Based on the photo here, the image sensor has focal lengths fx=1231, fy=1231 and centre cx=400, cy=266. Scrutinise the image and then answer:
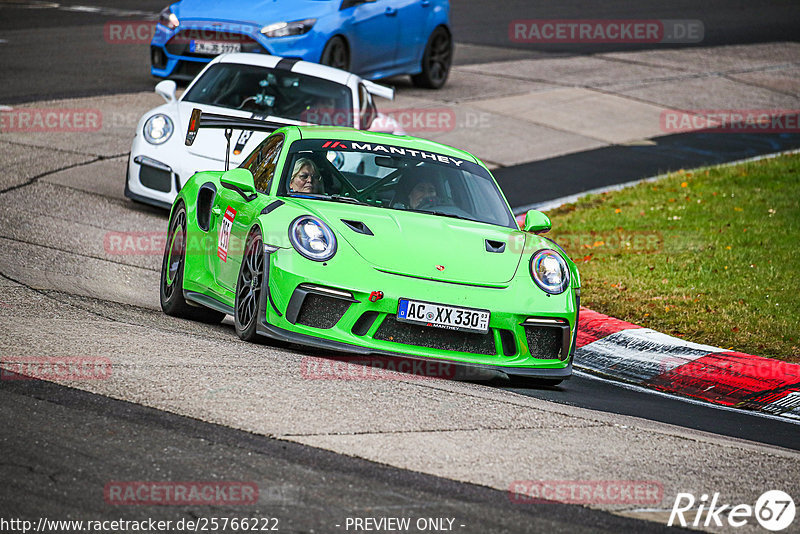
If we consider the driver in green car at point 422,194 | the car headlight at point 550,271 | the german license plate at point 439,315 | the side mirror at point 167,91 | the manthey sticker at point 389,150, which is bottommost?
the german license plate at point 439,315

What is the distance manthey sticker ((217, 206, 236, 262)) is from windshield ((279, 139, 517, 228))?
38cm

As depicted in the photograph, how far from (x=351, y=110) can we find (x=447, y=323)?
5984 millimetres

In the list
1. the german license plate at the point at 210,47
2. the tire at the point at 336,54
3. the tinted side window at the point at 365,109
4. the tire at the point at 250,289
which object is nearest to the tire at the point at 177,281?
the tire at the point at 250,289

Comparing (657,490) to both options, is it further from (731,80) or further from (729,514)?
(731,80)

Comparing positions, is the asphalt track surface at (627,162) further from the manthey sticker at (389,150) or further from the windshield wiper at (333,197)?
the windshield wiper at (333,197)

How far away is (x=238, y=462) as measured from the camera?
469cm

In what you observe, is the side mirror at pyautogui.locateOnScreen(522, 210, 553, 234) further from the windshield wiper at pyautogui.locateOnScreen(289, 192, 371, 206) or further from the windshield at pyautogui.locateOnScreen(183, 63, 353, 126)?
the windshield at pyautogui.locateOnScreen(183, 63, 353, 126)

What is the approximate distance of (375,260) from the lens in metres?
6.71

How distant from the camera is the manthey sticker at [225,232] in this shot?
758cm

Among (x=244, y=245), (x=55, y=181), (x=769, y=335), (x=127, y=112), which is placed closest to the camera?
(x=244, y=245)

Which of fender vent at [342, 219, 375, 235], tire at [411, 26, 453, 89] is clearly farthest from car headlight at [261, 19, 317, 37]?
fender vent at [342, 219, 375, 235]

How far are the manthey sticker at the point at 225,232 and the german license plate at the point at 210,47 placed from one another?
26.8 ft

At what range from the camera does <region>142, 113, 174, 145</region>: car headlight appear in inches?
455

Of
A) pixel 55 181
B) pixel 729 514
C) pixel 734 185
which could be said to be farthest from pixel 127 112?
pixel 729 514
